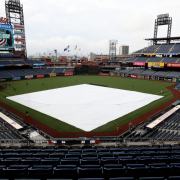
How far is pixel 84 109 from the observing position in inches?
1056

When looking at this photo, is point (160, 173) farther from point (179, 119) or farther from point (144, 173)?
point (179, 119)

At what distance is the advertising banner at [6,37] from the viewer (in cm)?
5472

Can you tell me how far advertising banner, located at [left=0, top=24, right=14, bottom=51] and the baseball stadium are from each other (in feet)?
1.12

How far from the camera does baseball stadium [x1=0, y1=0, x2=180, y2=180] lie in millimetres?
6035

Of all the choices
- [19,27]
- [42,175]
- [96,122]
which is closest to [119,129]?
[96,122]

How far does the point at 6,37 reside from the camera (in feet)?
184

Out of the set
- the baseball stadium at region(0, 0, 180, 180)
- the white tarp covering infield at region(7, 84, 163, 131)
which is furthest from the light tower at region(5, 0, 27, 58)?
the white tarp covering infield at region(7, 84, 163, 131)

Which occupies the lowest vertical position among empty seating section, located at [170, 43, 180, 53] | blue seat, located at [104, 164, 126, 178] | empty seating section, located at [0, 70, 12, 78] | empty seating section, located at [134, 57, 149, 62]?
blue seat, located at [104, 164, 126, 178]

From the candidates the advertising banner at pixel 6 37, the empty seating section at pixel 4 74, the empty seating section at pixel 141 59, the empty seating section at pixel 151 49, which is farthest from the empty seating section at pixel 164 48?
the empty seating section at pixel 4 74

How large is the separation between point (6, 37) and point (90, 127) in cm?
5488

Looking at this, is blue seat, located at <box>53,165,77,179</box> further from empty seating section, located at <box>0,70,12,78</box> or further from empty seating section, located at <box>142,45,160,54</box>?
empty seating section, located at <box>142,45,160,54</box>

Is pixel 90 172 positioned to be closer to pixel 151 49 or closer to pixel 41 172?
pixel 41 172

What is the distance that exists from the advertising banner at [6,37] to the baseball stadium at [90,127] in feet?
1.12

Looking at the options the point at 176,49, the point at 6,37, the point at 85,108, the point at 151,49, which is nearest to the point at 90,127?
the point at 85,108
